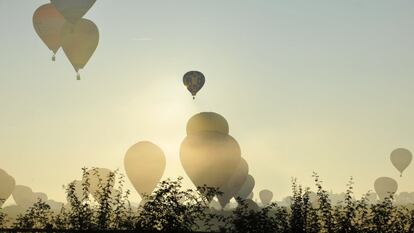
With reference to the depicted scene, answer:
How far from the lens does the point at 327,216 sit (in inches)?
679

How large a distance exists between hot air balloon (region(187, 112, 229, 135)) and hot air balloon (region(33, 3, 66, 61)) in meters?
10.5

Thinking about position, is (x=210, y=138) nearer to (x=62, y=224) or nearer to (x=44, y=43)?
(x=44, y=43)

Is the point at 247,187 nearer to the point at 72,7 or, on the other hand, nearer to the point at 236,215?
the point at 72,7

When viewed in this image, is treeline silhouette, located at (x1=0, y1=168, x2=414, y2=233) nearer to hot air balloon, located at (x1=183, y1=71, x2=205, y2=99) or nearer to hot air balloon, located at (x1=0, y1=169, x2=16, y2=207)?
hot air balloon, located at (x1=183, y1=71, x2=205, y2=99)

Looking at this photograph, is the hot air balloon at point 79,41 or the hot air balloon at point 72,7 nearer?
the hot air balloon at point 72,7

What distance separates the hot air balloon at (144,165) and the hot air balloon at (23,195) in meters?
66.9

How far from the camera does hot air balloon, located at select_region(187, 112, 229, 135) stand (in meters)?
40.0

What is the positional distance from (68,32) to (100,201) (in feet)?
69.0

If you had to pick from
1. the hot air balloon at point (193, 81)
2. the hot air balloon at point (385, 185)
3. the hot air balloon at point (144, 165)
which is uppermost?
the hot air balloon at point (385, 185)

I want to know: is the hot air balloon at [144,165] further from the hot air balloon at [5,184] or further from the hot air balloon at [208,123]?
the hot air balloon at [5,184]

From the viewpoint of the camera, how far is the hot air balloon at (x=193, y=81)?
45.4m

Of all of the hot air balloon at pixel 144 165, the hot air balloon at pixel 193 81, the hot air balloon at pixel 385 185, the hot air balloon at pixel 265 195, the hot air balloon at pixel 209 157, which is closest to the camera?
the hot air balloon at pixel 209 157

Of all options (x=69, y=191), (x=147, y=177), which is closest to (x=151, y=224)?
A: (x=69, y=191)

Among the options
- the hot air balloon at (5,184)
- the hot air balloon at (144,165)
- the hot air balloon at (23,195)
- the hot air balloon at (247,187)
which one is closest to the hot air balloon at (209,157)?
the hot air balloon at (144,165)
